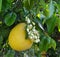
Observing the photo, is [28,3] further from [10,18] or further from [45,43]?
[45,43]

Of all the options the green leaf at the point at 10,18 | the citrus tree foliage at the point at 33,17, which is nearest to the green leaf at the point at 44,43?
the citrus tree foliage at the point at 33,17

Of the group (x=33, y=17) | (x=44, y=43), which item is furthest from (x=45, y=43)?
(x=33, y=17)

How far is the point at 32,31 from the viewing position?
98cm

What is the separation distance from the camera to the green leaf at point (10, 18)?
998 millimetres

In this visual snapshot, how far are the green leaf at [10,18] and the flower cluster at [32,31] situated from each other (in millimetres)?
59

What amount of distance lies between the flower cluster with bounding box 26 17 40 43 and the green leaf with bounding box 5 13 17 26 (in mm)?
59

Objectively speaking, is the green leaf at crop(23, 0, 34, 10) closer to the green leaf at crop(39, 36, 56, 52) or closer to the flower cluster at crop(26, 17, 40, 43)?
the flower cluster at crop(26, 17, 40, 43)

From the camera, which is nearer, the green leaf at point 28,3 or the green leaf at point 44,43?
the green leaf at point 28,3

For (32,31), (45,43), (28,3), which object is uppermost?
(28,3)

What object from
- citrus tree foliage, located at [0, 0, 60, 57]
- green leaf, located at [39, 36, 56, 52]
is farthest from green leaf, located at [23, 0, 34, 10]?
green leaf, located at [39, 36, 56, 52]

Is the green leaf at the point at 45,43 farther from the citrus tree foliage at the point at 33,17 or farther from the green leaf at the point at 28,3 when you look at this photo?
the green leaf at the point at 28,3

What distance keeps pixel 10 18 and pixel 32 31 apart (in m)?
0.11

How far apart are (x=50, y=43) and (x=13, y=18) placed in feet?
0.66

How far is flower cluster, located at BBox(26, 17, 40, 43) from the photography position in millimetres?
970
